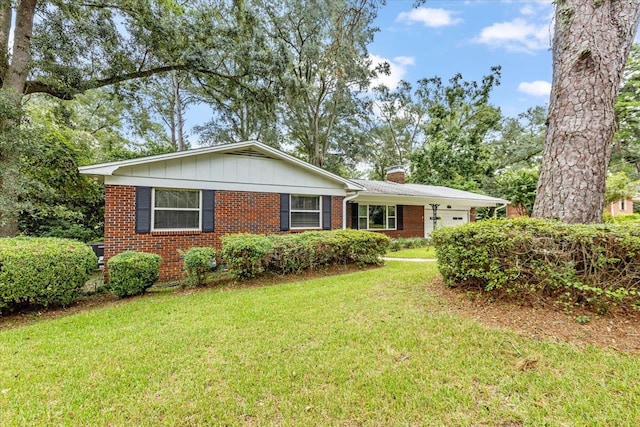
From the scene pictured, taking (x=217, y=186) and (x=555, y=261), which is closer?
(x=555, y=261)

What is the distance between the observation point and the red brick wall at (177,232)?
7.61m

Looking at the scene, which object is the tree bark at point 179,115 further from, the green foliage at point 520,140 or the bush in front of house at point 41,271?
the green foliage at point 520,140

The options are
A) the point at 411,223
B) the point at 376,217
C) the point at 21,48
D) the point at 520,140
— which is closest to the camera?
the point at 21,48

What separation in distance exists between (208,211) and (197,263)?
266cm

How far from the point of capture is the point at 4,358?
11.3 ft

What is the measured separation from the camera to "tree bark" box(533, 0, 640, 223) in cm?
426

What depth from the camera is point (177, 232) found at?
27.7 feet

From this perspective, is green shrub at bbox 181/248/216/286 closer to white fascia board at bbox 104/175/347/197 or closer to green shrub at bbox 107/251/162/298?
green shrub at bbox 107/251/162/298

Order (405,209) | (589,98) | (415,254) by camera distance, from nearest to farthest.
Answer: (589,98), (415,254), (405,209)

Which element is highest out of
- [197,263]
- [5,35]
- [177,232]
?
[5,35]

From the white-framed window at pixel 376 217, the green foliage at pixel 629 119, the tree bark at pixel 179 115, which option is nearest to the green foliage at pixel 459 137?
the green foliage at pixel 629 119

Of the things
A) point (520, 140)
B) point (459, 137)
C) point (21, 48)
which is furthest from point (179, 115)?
point (520, 140)

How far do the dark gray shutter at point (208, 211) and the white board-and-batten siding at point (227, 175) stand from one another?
215 mm

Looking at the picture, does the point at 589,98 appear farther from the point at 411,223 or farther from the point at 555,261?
the point at 411,223
